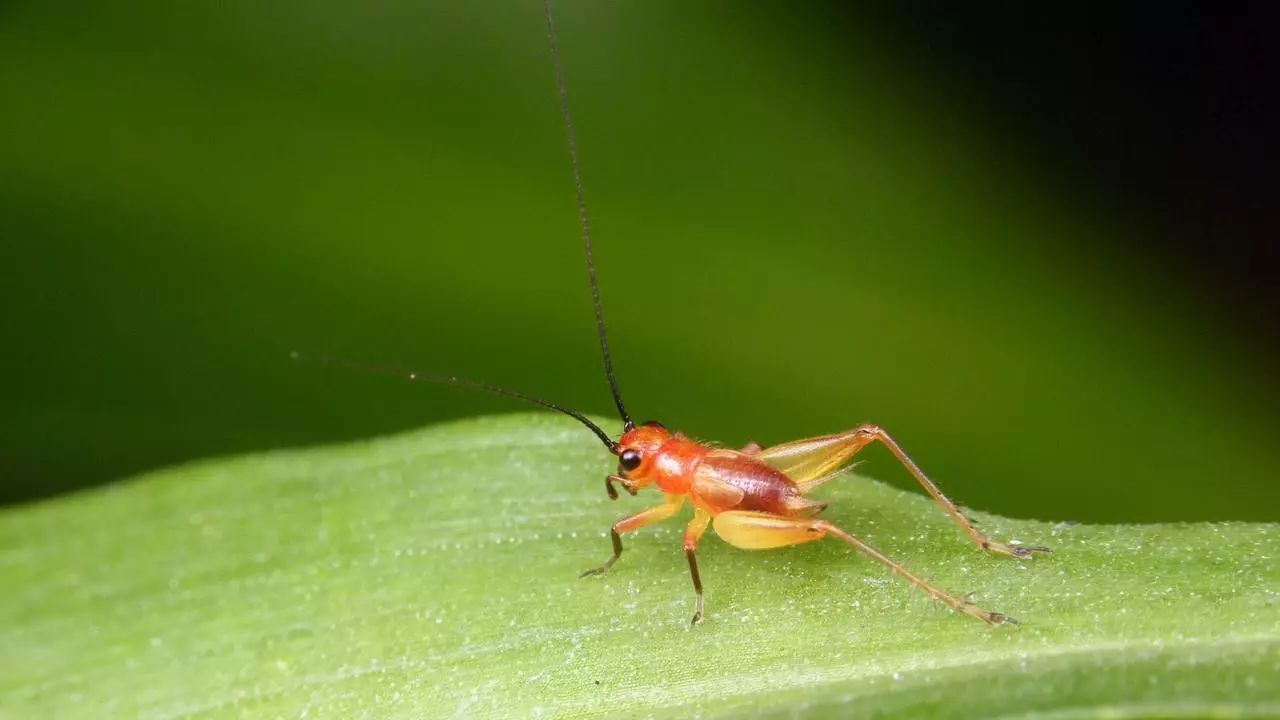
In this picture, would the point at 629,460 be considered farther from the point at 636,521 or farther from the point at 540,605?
the point at 540,605

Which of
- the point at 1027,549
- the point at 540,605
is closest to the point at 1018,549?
the point at 1027,549

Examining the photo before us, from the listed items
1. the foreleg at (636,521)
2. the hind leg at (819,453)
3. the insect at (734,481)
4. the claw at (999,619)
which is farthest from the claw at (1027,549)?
the foreleg at (636,521)

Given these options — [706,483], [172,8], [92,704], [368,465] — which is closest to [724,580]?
[706,483]

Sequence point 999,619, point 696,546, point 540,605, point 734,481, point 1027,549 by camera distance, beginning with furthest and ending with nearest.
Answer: point 696,546, point 734,481, point 540,605, point 1027,549, point 999,619

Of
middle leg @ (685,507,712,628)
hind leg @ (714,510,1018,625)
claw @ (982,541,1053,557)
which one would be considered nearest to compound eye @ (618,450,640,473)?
middle leg @ (685,507,712,628)

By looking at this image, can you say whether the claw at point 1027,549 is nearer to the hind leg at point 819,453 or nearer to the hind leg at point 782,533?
the hind leg at point 782,533

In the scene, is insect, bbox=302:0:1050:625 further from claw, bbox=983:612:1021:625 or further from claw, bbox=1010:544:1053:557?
claw, bbox=983:612:1021:625
